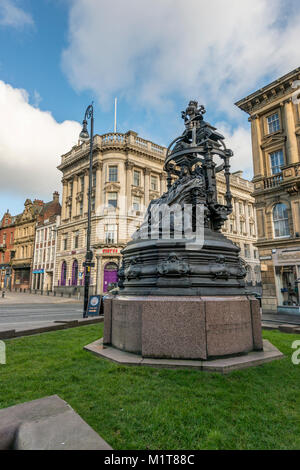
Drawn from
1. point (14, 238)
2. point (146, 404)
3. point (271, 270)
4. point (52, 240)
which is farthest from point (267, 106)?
point (14, 238)

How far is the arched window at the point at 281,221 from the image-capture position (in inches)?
787

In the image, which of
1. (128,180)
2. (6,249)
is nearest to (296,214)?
(128,180)

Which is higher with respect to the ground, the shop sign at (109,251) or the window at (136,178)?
the window at (136,178)

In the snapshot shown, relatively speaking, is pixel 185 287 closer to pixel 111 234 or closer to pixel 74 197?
pixel 111 234

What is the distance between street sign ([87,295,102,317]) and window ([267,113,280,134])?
65.0 feet

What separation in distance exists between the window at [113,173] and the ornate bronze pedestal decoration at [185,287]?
30494 mm

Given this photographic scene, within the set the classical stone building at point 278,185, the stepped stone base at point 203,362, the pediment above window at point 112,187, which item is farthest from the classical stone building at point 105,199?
the stepped stone base at point 203,362

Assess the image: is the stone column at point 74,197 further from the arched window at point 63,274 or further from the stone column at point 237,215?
the stone column at point 237,215

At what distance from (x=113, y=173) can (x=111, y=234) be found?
887 cm

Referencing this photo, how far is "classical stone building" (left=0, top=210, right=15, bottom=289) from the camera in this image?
5681cm

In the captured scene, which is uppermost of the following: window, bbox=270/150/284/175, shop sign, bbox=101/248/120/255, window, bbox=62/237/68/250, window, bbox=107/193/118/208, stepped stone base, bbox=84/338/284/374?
window, bbox=107/193/118/208

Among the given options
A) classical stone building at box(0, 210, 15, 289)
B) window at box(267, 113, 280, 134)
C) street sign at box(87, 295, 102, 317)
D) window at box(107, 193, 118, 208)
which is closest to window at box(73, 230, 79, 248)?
window at box(107, 193, 118, 208)

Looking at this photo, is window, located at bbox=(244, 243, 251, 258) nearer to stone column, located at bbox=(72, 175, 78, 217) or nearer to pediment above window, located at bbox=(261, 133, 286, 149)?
pediment above window, located at bbox=(261, 133, 286, 149)

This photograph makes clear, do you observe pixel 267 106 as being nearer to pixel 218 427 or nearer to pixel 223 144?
pixel 223 144
